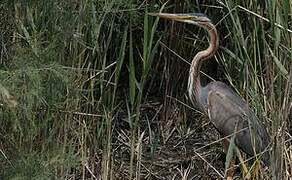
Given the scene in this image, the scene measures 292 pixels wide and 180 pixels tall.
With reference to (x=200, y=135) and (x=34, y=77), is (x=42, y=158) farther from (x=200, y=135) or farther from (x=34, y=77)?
(x=200, y=135)

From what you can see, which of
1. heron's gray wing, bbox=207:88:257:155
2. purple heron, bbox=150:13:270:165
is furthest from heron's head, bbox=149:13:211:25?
heron's gray wing, bbox=207:88:257:155

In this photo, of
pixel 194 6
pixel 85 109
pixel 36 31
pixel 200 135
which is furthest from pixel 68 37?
pixel 200 135

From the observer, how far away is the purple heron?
3117 mm

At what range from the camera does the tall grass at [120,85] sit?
2.36m

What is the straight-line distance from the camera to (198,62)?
323 centimetres

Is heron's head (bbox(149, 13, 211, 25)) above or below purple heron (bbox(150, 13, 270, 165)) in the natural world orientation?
above

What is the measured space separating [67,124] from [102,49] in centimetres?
52

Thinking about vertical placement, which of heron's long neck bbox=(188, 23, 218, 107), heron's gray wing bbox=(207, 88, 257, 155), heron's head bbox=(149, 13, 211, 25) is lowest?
heron's gray wing bbox=(207, 88, 257, 155)

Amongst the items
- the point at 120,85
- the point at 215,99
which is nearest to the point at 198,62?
the point at 215,99

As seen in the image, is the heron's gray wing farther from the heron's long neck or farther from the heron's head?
the heron's head

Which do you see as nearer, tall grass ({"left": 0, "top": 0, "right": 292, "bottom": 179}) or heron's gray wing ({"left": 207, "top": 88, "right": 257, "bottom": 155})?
tall grass ({"left": 0, "top": 0, "right": 292, "bottom": 179})

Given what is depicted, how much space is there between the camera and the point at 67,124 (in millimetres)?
2652

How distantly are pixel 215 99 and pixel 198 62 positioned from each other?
19cm

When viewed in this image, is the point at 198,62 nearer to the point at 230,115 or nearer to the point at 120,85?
the point at 230,115
